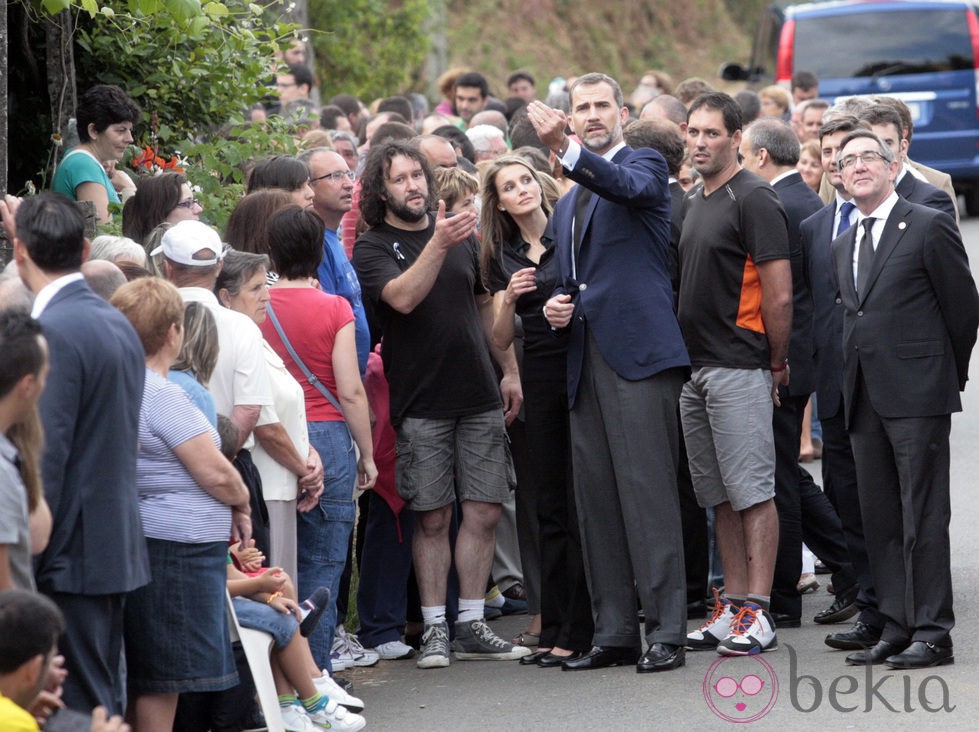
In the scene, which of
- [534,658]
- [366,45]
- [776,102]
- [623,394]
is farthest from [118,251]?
[366,45]

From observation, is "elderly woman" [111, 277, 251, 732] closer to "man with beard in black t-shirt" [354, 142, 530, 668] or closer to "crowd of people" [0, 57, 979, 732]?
"crowd of people" [0, 57, 979, 732]

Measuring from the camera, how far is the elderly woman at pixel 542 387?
6746 mm

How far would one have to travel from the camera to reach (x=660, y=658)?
6.41m

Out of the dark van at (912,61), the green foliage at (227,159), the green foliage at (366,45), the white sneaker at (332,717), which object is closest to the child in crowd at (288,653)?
the white sneaker at (332,717)

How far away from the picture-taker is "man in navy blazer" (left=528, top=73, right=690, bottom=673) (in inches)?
253

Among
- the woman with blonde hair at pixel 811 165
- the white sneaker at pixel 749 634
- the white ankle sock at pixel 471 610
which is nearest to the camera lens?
the white sneaker at pixel 749 634

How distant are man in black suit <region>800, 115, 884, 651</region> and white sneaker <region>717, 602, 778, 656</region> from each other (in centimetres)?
43

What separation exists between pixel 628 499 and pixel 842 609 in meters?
1.34

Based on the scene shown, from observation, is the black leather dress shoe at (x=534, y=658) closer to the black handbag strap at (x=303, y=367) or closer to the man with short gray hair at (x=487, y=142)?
the black handbag strap at (x=303, y=367)

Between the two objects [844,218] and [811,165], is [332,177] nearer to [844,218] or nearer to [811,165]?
[844,218]

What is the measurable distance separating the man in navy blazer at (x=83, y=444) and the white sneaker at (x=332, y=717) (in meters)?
1.31

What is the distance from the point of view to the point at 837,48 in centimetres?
1931

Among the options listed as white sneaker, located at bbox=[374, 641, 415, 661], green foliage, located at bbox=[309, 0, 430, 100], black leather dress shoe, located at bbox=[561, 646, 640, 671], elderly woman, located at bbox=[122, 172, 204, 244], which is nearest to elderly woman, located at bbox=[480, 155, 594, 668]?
black leather dress shoe, located at bbox=[561, 646, 640, 671]

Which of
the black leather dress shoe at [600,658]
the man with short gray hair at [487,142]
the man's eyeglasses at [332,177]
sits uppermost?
the man with short gray hair at [487,142]
